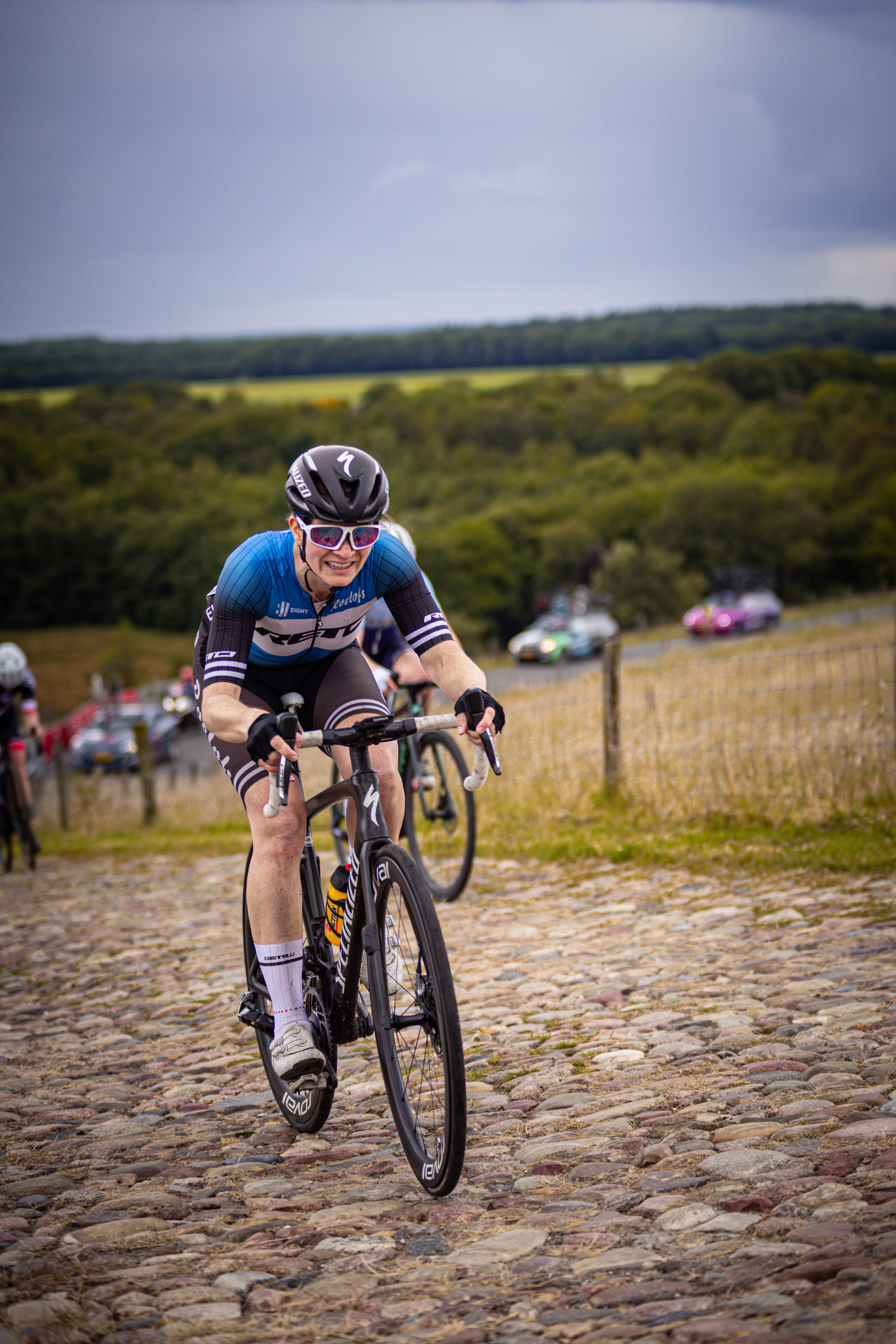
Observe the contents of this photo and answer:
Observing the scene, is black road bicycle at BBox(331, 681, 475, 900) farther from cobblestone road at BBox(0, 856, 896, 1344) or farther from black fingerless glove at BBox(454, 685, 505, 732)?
black fingerless glove at BBox(454, 685, 505, 732)

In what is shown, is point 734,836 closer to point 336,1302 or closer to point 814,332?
point 336,1302

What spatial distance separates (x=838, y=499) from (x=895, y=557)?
986 centimetres

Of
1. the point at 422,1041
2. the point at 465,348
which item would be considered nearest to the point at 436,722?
the point at 422,1041

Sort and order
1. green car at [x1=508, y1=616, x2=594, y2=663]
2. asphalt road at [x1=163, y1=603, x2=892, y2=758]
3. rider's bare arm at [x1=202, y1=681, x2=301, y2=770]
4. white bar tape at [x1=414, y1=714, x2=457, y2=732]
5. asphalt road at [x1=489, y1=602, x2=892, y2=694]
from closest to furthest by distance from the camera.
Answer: white bar tape at [x1=414, y1=714, x2=457, y2=732]
rider's bare arm at [x1=202, y1=681, x2=301, y2=770]
asphalt road at [x1=163, y1=603, x2=892, y2=758]
asphalt road at [x1=489, y1=602, x2=892, y2=694]
green car at [x1=508, y1=616, x2=594, y2=663]

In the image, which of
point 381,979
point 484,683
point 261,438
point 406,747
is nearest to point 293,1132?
point 381,979

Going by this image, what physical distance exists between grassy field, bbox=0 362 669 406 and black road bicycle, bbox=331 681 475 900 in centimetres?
14367

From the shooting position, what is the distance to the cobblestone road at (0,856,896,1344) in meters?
2.87

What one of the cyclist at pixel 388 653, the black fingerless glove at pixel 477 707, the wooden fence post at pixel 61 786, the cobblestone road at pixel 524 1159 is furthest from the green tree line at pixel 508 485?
the black fingerless glove at pixel 477 707

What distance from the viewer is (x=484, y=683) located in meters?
4.12

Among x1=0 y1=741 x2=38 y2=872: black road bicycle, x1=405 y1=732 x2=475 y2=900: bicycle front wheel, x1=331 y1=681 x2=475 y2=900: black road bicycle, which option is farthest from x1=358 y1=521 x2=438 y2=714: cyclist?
x1=0 y1=741 x2=38 y2=872: black road bicycle

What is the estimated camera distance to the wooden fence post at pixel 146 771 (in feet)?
48.5

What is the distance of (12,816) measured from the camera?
11992 mm

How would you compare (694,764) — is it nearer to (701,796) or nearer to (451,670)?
(701,796)

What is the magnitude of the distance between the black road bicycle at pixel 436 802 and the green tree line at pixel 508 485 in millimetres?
78894
